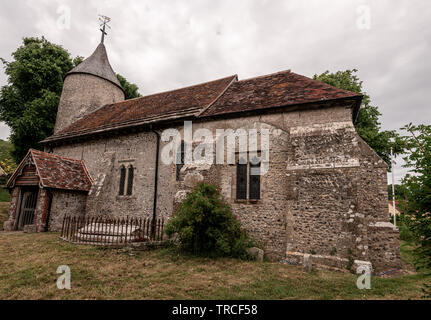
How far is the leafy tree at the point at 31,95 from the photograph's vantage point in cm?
2025

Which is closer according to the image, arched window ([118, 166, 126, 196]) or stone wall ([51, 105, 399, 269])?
stone wall ([51, 105, 399, 269])

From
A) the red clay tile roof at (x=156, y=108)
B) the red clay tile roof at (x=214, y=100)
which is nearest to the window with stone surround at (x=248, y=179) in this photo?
the red clay tile roof at (x=214, y=100)

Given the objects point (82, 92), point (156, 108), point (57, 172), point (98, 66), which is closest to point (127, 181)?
point (57, 172)

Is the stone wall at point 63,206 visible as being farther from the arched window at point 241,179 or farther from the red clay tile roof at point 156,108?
the arched window at point 241,179

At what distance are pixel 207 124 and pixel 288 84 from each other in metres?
4.56

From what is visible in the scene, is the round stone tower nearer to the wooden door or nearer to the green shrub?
the wooden door

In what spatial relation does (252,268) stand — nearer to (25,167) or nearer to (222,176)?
(222,176)

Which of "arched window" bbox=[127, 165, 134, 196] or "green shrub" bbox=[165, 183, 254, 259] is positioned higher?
"arched window" bbox=[127, 165, 134, 196]

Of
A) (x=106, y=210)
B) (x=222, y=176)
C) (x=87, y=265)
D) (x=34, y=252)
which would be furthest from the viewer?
(x=106, y=210)

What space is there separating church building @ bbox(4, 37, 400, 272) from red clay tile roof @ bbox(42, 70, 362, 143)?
0.09 metres

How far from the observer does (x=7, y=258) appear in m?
7.74

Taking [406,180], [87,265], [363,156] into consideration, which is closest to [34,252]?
[87,265]

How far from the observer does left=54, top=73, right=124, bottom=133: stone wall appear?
19.3 metres


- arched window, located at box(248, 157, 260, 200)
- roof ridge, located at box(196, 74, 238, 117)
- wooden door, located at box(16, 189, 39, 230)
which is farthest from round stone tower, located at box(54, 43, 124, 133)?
arched window, located at box(248, 157, 260, 200)
